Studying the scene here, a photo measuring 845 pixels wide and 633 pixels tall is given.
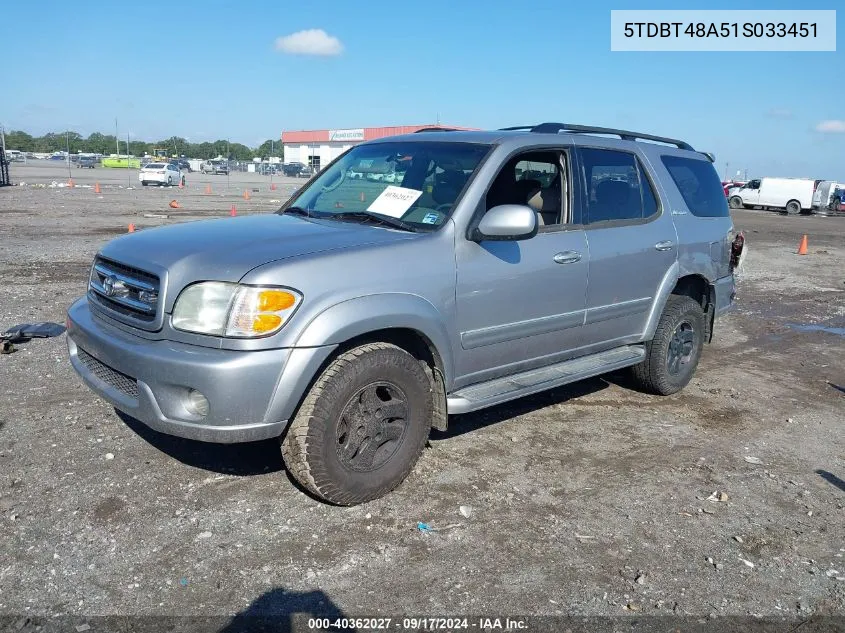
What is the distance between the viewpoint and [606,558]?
10.7 feet

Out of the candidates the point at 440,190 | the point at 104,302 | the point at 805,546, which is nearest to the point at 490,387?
the point at 440,190

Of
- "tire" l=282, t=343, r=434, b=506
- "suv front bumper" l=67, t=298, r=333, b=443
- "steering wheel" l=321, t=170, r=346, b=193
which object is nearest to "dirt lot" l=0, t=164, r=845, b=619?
"tire" l=282, t=343, r=434, b=506

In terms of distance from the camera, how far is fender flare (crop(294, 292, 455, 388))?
3242 millimetres

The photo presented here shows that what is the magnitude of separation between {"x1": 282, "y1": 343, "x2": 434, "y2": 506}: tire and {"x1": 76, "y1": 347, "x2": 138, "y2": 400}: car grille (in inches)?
31.7

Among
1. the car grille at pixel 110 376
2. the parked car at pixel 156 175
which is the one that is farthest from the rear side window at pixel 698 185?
the parked car at pixel 156 175

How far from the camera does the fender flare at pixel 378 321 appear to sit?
128 inches

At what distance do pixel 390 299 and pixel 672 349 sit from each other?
3081 millimetres

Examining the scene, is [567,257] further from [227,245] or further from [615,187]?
[227,245]

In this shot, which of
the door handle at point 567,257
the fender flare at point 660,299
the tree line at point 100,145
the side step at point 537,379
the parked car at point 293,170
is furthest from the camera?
the tree line at point 100,145

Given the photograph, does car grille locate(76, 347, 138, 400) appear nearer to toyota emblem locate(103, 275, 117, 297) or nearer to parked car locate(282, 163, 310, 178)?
toyota emblem locate(103, 275, 117, 297)

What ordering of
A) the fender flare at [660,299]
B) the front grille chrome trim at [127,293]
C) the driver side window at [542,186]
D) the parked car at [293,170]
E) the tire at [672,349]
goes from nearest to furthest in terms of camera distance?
the front grille chrome trim at [127,293], the driver side window at [542,186], the fender flare at [660,299], the tire at [672,349], the parked car at [293,170]

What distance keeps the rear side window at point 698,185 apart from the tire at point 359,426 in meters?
3.11

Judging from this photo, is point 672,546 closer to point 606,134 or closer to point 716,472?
point 716,472

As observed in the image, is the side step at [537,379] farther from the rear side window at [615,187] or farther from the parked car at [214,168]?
the parked car at [214,168]
